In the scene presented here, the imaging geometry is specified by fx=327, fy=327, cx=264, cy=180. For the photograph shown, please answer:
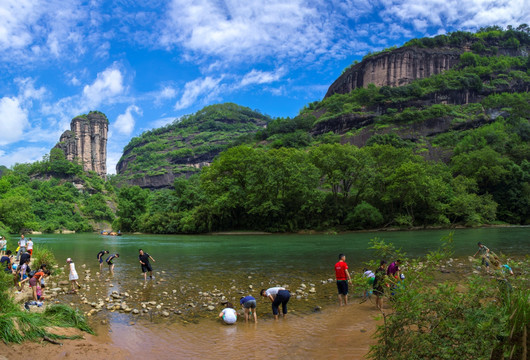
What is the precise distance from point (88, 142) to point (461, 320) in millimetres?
202632

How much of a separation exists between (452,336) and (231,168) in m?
58.3

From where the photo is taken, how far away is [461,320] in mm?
5293

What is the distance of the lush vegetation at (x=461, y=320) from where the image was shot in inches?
173

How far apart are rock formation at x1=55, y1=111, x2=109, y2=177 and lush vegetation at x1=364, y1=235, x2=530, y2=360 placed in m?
194

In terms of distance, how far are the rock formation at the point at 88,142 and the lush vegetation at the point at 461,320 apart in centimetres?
19417

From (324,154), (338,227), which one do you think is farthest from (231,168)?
(338,227)

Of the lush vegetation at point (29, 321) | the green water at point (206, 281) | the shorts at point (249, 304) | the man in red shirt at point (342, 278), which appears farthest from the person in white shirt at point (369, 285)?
the lush vegetation at point (29, 321)

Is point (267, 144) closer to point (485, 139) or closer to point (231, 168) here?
point (231, 168)

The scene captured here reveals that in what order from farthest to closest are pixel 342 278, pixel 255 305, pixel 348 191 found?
pixel 348 191, pixel 342 278, pixel 255 305

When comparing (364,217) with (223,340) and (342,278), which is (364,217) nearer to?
(342,278)

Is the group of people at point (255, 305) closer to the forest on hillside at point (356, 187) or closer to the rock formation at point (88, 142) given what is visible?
the forest on hillside at point (356, 187)

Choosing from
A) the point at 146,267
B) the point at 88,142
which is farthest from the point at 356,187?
the point at 88,142

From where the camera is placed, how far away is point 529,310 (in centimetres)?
438

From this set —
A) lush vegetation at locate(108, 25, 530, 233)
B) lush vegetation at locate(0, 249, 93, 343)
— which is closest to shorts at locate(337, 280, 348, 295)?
lush vegetation at locate(0, 249, 93, 343)
